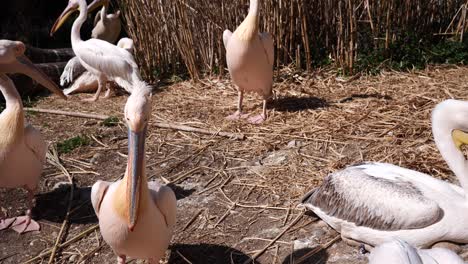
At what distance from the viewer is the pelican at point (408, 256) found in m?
1.62

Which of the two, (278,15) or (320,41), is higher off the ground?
(278,15)

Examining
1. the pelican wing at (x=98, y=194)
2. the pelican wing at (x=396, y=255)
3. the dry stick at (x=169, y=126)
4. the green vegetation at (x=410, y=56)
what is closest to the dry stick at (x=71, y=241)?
the pelican wing at (x=98, y=194)

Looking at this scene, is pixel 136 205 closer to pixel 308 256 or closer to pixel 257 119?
pixel 308 256

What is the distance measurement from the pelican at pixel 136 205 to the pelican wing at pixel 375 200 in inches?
38.8

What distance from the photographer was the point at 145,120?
2.43m

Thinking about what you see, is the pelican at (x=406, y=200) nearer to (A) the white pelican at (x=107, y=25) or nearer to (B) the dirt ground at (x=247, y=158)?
(B) the dirt ground at (x=247, y=158)

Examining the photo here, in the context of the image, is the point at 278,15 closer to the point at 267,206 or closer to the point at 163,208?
the point at 267,206

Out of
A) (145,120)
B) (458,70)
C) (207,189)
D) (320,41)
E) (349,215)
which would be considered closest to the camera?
(145,120)

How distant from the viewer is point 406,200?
2826 millimetres

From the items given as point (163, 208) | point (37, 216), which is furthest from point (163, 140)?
point (163, 208)

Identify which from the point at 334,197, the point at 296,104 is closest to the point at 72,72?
the point at 296,104

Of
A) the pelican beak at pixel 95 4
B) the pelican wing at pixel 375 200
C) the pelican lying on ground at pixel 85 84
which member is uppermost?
the pelican beak at pixel 95 4

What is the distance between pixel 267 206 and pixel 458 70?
3.32m

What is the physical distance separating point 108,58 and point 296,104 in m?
2.19
